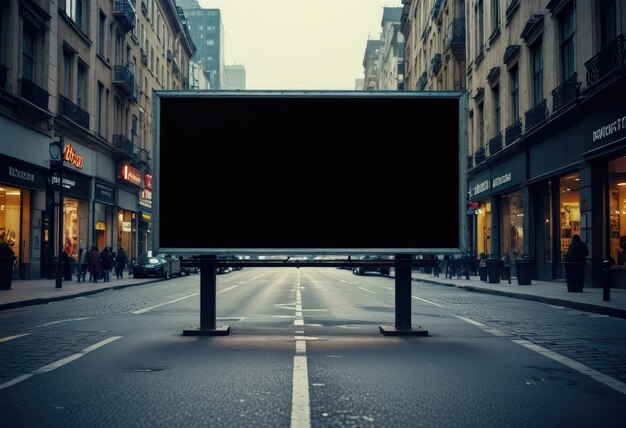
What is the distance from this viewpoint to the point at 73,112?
3453 cm

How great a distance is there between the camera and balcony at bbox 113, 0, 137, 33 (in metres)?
43.6

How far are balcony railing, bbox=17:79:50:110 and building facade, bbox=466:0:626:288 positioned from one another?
830 inches

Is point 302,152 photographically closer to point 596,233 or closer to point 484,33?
point 596,233

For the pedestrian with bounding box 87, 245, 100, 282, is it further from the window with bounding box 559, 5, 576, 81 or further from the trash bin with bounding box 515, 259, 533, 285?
the window with bounding box 559, 5, 576, 81

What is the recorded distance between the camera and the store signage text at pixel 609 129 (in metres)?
19.9

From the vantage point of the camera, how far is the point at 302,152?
10062 mm

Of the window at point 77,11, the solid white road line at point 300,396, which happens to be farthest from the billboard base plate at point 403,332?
the window at point 77,11

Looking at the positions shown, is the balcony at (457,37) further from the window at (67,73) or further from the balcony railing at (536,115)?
the window at (67,73)

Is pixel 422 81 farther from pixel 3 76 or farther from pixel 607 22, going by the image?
pixel 3 76

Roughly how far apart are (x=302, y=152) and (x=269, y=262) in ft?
5.80

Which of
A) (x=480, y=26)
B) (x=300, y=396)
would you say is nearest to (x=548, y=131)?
(x=480, y=26)

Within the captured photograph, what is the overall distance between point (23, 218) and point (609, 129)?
23.6 meters

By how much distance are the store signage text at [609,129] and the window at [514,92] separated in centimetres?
1086

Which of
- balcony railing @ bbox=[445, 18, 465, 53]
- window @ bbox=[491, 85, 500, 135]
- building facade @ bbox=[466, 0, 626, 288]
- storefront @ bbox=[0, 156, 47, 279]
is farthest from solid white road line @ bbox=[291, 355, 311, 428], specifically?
balcony railing @ bbox=[445, 18, 465, 53]
